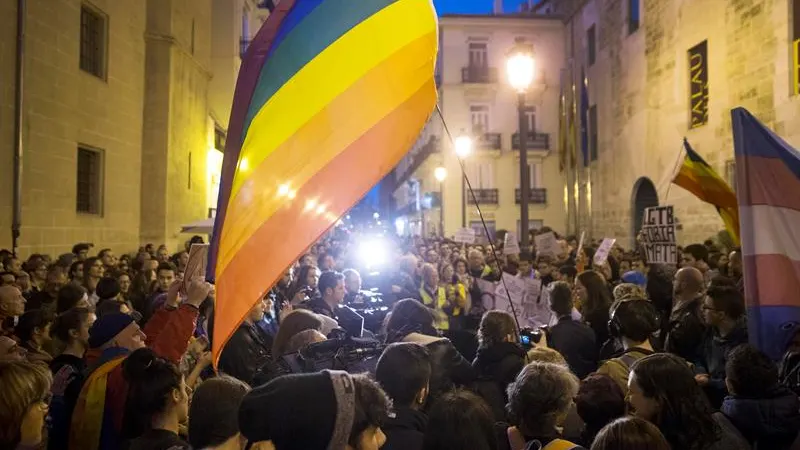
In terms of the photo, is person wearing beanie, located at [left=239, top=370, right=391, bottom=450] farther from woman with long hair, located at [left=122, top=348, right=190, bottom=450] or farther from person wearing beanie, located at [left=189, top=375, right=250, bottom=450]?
woman with long hair, located at [left=122, top=348, right=190, bottom=450]

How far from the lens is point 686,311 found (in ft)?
17.5

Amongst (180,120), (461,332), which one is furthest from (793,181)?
(180,120)

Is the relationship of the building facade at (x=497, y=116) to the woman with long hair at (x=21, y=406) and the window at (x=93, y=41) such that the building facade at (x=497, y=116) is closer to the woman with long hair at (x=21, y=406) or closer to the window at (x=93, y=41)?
the window at (x=93, y=41)

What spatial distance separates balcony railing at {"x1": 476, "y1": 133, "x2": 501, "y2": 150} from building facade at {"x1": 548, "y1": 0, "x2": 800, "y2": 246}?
35.6ft

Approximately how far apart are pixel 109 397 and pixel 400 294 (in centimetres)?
568

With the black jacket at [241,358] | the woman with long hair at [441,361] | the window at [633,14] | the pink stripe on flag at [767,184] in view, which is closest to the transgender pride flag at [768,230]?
the pink stripe on flag at [767,184]

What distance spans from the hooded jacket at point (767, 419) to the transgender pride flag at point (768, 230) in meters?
1.05

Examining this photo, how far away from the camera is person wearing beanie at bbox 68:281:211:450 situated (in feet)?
11.2

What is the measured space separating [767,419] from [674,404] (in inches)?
32.4

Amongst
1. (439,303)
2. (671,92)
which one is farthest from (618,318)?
(671,92)

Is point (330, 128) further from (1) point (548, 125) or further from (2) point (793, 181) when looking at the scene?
(1) point (548, 125)

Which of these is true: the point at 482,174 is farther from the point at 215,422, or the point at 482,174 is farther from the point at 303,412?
the point at 303,412

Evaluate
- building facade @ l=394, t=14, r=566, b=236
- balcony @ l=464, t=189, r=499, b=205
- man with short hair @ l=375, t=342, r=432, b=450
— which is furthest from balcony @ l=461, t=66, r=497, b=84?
man with short hair @ l=375, t=342, r=432, b=450

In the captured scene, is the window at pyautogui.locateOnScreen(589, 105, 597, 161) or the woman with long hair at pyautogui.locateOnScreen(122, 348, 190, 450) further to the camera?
the window at pyautogui.locateOnScreen(589, 105, 597, 161)
